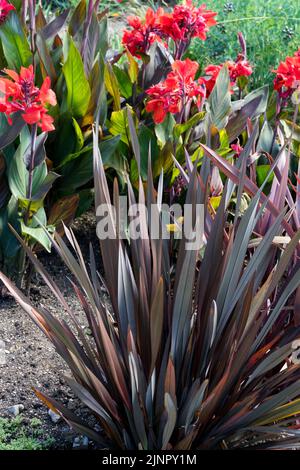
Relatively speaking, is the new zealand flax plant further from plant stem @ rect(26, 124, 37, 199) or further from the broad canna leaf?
the broad canna leaf

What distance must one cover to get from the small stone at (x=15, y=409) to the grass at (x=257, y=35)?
250cm

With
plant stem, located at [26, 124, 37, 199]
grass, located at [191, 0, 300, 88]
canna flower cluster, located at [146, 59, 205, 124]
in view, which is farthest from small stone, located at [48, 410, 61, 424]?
grass, located at [191, 0, 300, 88]

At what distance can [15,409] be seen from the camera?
2.34 meters

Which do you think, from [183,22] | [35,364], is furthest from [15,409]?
[183,22]

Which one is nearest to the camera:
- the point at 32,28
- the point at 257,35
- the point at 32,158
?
the point at 32,158

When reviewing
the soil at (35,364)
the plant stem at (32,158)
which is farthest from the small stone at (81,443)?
the plant stem at (32,158)

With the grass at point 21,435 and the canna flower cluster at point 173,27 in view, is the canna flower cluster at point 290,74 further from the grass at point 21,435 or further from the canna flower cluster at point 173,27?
the grass at point 21,435

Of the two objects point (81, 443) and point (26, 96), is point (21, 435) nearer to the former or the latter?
point (81, 443)

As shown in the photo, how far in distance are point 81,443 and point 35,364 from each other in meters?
0.43

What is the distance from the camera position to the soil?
235 centimetres

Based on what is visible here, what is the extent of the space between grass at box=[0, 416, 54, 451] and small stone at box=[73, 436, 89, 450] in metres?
0.07

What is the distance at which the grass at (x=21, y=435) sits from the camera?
2.19 metres
